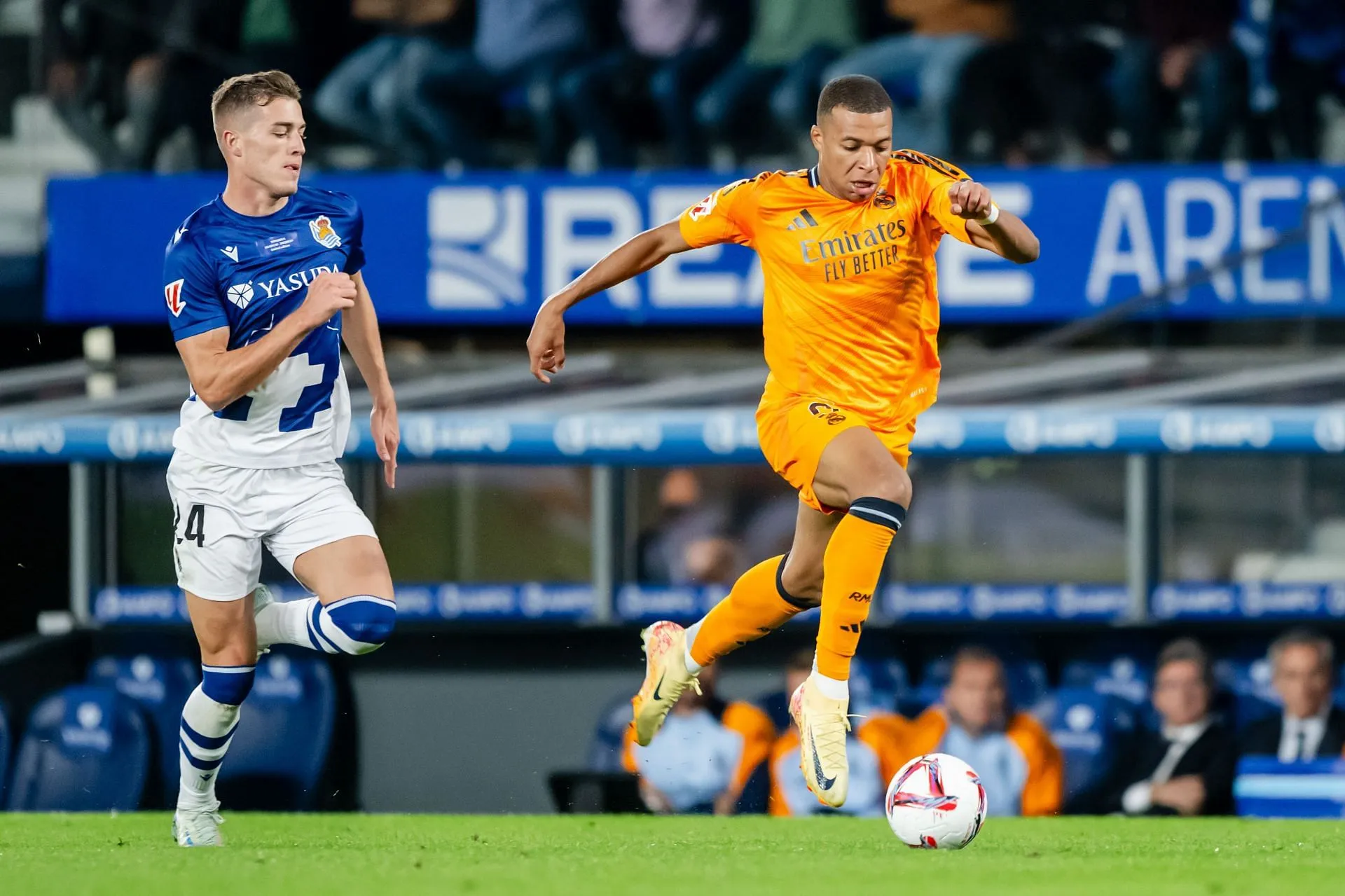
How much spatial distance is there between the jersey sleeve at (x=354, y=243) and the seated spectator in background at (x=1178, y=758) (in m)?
4.89

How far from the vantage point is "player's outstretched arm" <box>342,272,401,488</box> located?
6430 mm

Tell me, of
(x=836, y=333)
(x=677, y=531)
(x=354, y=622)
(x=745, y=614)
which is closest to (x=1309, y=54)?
(x=677, y=531)

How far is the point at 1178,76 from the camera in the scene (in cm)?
1149

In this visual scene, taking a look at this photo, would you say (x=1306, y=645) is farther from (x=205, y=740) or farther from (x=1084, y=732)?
(x=205, y=740)

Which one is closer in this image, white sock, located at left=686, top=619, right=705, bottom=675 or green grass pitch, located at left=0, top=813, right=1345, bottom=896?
green grass pitch, located at left=0, top=813, right=1345, bottom=896

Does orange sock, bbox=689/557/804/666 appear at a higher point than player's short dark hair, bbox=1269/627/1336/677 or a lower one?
higher

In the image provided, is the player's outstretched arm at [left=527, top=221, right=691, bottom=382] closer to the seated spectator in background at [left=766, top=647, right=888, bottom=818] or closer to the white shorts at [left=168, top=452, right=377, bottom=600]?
the white shorts at [left=168, top=452, right=377, bottom=600]

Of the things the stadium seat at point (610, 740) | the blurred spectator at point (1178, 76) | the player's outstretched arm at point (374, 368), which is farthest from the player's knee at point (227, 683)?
the blurred spectator at point (1178, 76)

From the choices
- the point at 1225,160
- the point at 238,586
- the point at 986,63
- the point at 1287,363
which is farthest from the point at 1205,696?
the point at 238,586

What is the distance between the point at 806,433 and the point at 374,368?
4.30 ft

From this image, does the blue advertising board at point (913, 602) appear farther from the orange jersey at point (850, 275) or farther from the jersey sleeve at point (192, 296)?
the jersey sleeve at point (192, 296)

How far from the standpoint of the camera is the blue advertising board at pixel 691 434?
31.6ft

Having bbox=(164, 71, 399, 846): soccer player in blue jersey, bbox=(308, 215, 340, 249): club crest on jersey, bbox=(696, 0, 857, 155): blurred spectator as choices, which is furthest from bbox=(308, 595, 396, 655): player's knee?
bbox=(696, 0, 857, 155): blurred spectator

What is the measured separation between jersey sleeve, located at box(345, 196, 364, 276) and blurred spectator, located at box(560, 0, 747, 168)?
17.7ft
